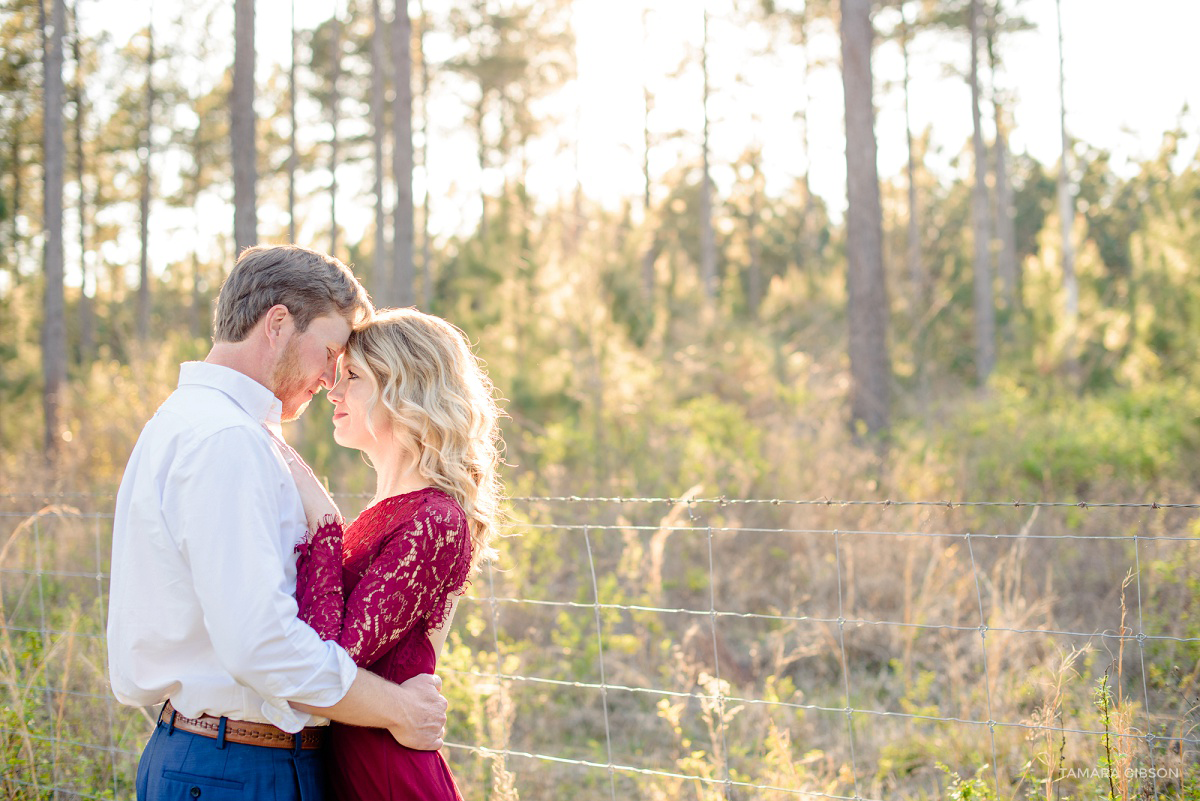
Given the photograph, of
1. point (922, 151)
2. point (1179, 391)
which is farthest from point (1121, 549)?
point (922, 151)

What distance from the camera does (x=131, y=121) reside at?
20.7 meters

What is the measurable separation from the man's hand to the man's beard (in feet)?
2.24

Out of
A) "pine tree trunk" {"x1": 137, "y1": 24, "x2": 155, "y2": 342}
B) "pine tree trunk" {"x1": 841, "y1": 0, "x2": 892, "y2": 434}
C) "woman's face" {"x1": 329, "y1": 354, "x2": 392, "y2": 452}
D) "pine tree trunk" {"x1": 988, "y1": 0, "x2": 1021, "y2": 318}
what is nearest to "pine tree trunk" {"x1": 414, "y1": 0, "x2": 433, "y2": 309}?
"pine tree trunk" {"x1": 137, "y1": 24, "x2": 155, "y2": 342}

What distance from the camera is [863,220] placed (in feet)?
31.0

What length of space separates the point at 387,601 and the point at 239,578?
0.33 meters

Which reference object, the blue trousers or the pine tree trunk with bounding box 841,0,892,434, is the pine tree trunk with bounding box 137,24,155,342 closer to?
the pine tree trunk with bounding box 841,0,892,434

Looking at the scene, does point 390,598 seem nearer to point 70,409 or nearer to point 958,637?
point 958,637

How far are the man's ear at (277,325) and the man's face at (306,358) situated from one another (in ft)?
0.05

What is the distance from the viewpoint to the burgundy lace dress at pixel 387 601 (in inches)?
72.9

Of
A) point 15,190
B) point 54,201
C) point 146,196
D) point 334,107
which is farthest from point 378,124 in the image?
point 54,201

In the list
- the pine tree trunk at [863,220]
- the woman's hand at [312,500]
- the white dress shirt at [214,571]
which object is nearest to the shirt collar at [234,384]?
the white dress shirt at [214,571]

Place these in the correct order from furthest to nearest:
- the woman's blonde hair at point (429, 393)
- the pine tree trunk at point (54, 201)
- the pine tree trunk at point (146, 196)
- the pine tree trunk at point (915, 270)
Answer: the pine tree trunk at point (146, 196) < the pine tree trunk at point (915, 270) < the pine tree trunk at point (54, 201) < the woman's blonde hair at point (429, 393)

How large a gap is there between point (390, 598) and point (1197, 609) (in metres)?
4.35

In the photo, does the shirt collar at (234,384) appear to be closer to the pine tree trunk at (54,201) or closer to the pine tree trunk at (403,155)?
the pine tree trunk at (403,155)
